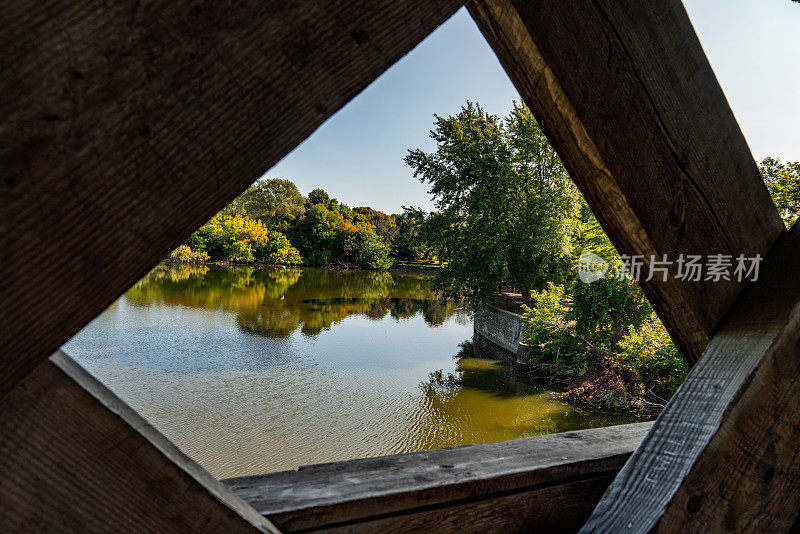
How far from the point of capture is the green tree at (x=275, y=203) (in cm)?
4334

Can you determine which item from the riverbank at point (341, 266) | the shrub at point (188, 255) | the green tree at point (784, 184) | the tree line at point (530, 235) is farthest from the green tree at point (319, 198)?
the green tree at point (784, 184)

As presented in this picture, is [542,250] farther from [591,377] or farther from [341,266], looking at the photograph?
[341,266]

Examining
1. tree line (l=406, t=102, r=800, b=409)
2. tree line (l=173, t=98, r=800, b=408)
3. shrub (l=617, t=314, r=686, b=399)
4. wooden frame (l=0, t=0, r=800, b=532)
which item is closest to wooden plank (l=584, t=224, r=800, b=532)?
wooden frame (l=0, t=0, r=800, b=532)

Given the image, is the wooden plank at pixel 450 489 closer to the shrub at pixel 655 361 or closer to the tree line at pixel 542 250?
the tree line at pixel 542 250

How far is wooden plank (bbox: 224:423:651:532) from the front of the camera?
0.64 m

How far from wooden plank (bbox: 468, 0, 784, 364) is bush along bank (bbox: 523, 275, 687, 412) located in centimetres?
805

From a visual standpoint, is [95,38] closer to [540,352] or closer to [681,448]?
[681,448]

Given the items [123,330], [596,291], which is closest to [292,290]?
[123,330]

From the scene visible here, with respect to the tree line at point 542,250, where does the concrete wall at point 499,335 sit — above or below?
below

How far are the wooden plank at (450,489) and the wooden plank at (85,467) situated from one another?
0.56 ft

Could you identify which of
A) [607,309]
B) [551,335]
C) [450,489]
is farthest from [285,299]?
[450,489]

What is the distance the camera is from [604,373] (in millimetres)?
8711

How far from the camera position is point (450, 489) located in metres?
0.71

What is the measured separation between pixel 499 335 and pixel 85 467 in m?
13.9
